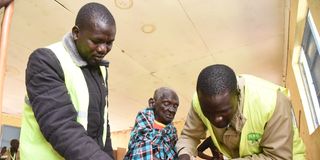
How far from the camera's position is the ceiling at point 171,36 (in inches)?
114

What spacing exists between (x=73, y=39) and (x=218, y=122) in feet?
2.06

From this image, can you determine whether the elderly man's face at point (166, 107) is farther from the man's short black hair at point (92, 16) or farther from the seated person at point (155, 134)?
the man's short black hair at point (92, 16)

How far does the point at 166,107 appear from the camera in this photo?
6.60 ft

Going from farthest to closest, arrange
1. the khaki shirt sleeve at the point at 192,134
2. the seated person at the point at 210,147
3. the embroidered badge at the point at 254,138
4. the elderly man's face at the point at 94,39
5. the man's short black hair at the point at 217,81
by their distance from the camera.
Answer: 1. the seated person at the point at 210,147
2. the khaki shirt sleeve at the point at 192,134
3. the embroidered badge at the point at 254,138
4. the man's short black hair at the point at 217,81
5. the elderly man's face at the point at 94,39

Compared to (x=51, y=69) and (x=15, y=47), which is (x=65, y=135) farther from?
(x=15, y=47)

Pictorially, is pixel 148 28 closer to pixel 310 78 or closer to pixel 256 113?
pixel 310 78

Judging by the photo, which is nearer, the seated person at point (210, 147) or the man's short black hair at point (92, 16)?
the man's short black hair at point (92, 16)

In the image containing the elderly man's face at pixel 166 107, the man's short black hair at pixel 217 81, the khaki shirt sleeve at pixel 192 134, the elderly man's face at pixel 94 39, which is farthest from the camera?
the elderly man's face at pixel 166 107

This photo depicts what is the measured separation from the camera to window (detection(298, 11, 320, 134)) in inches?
99.7

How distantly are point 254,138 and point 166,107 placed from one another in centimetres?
82

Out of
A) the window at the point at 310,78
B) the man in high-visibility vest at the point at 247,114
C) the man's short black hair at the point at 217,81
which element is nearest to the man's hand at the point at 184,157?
the man in high-visibility vest at the point at 247,114

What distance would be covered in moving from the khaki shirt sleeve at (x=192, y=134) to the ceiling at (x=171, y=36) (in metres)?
1.60

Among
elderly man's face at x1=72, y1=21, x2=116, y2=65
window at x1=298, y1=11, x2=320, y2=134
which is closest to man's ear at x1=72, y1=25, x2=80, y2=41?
elderly man's face at x1=72, y1=21, x2=116, y2=65

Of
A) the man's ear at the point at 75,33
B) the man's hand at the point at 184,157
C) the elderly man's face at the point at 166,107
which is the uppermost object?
the man's ear at the point at 75,33
